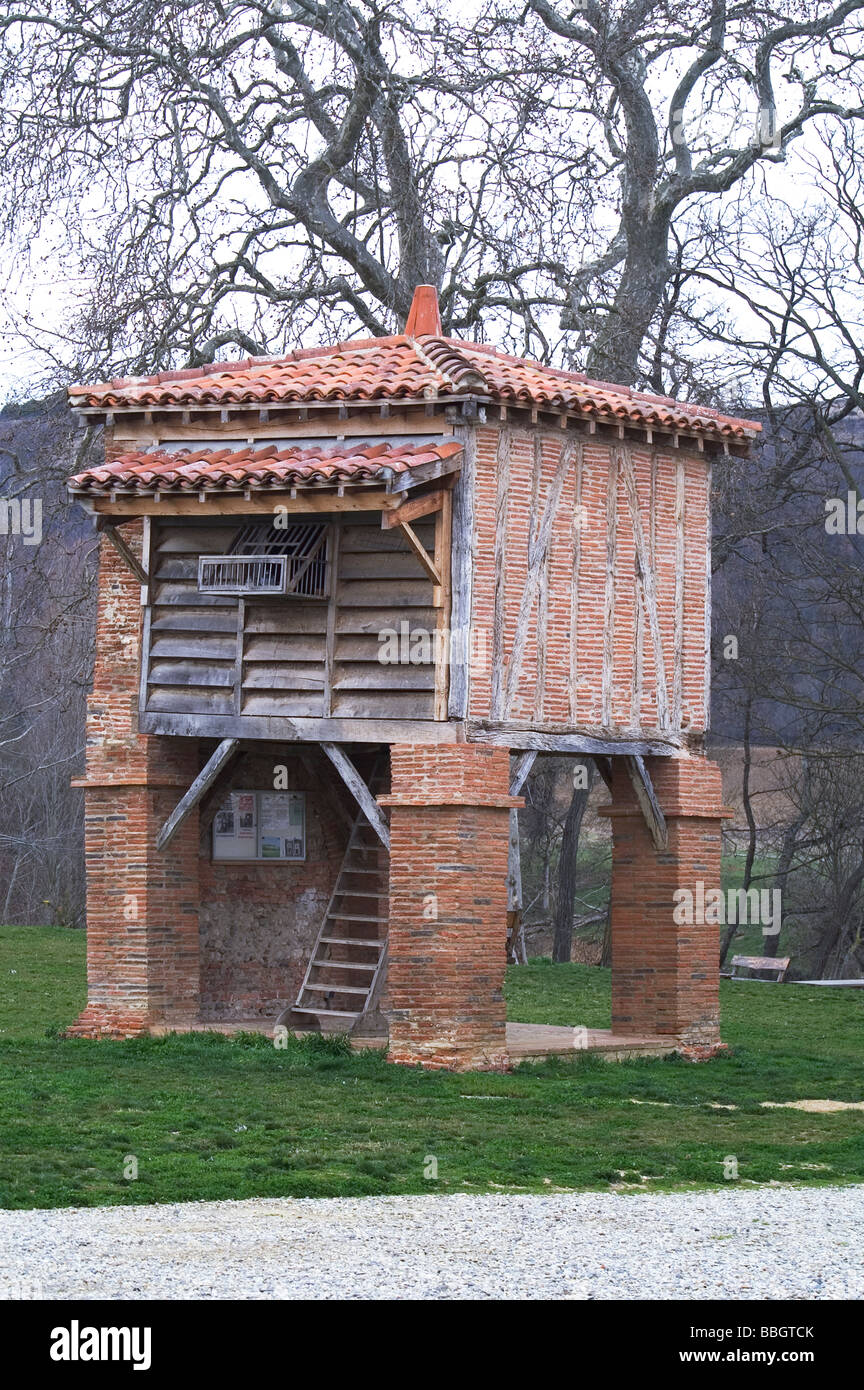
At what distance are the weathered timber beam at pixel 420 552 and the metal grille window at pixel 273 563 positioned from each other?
970 millimetres

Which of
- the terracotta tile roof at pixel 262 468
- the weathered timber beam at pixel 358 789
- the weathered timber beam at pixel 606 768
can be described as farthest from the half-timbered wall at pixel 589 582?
the weathered timber beam at pixel 358 789

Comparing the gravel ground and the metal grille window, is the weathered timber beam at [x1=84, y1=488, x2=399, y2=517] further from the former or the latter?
the gravel ground

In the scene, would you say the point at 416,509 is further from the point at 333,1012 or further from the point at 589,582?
the point at 333,1012

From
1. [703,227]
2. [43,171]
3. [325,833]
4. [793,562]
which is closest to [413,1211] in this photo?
[325,833]

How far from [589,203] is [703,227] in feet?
16.9

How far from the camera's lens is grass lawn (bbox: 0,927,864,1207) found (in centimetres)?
1111

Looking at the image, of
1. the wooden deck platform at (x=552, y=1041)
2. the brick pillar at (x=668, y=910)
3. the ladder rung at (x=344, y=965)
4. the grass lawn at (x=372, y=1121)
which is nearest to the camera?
the grass lawn at (x=372, y=1121)

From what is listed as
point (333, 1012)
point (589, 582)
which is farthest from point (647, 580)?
point (333, 1012)

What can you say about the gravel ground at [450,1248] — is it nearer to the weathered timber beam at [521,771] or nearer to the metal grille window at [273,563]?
the weathered timber beam at [521,771]

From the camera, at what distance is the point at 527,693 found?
1652cm

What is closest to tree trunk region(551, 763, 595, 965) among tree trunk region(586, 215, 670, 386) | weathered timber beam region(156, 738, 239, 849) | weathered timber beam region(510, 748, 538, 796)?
tree trunk region(586, 215, 670, 386)

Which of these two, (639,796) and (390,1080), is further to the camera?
(639,796)

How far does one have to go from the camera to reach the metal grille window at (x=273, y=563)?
54.0 ft
